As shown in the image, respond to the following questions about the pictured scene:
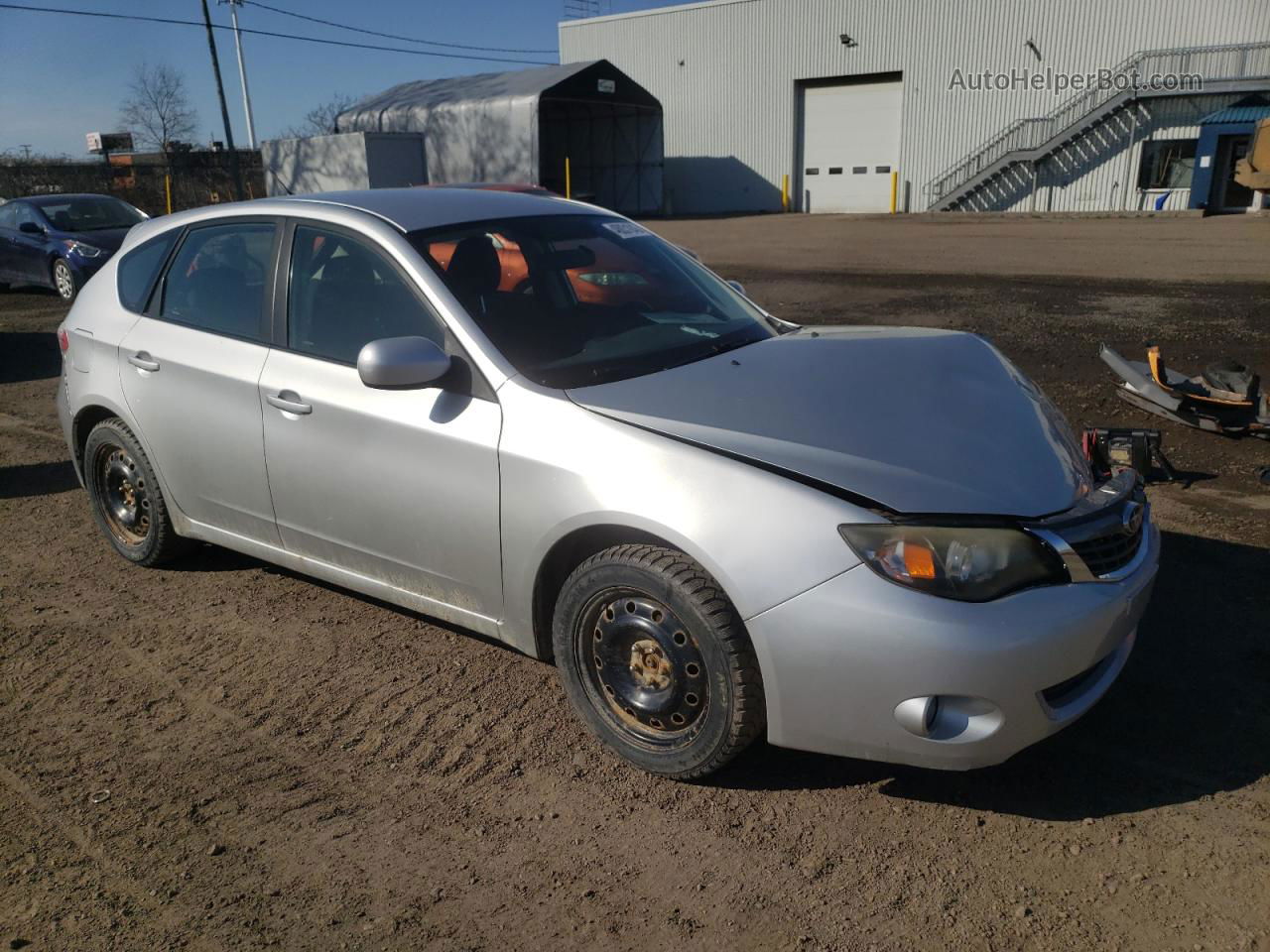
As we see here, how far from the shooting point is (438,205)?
13.4 feet

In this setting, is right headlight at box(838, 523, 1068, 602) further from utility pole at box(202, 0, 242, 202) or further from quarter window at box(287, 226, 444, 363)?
A: utility pole at box(202, 0, 242, 202)

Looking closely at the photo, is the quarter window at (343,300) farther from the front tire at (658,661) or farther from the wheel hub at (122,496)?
the wheel hub at (122,496)

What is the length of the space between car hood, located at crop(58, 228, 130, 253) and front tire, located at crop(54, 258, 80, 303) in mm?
373

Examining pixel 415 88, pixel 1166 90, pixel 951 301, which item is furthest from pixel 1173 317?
pixel 415 88

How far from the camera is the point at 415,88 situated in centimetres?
3981

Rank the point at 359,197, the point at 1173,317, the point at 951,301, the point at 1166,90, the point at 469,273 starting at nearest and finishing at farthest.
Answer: the point at 469,273 → the point at 359,197 → the point at 1173,317 → the point at 951,301 → the point at 1166,90

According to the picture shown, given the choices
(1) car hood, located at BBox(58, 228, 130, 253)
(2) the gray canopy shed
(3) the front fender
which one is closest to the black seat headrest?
(3) the front fender

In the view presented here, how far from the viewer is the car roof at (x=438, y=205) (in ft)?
12.8

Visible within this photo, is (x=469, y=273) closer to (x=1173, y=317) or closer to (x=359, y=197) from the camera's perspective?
(x=359, y=197)

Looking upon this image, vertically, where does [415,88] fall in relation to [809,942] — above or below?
above

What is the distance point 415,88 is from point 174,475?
39.0m

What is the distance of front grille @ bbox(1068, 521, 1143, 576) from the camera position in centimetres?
281

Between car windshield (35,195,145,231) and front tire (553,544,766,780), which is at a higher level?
car windshield (35,195,145,231)

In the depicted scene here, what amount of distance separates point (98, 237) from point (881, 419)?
48.9 feet
